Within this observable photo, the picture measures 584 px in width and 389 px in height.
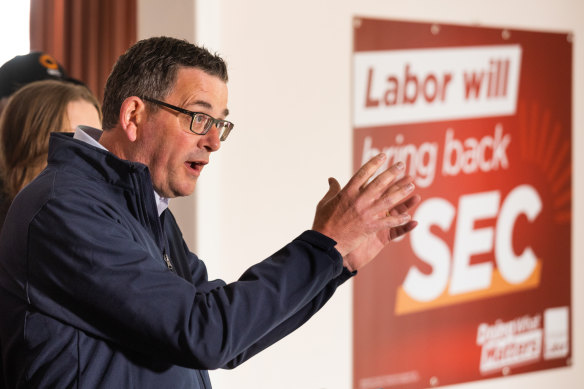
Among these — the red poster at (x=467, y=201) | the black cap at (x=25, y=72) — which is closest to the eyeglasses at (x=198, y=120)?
the black cap at (x=25, y=72)

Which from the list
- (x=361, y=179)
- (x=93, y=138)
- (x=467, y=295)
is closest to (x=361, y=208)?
(x=361, y=179)

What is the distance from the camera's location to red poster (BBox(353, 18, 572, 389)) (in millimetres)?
2672

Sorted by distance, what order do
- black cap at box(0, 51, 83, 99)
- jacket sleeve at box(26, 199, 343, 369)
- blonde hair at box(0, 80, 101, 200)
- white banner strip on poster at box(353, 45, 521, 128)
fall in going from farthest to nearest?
white banner strip on poster at box(353, 45, 521, 128) < black cap at box(0, 51, 83, 99) < blonde hair at box(0, 80, 101, 200) < jacket sleeve at box(26, 199, 343, 369)

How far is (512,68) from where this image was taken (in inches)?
117

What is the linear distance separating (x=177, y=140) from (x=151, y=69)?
124 mm

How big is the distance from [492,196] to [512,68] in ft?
1.66

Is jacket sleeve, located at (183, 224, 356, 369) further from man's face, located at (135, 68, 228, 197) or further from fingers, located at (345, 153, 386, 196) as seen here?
man's face, located at (135, 68, 228, 197)

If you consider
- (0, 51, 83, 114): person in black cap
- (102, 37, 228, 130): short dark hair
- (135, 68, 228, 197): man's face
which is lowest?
(135, 68, 228, 197): man's face

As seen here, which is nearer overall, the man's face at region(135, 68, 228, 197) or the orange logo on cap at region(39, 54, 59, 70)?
the man's face at region(135, 68, 228, 197)

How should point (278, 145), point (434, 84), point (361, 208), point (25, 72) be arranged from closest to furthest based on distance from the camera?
point (361, 208)
point (25, 72)
point (278, 145)
point (434, 84)

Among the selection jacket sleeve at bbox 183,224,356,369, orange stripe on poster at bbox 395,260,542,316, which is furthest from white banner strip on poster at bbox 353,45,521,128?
jacket sleeve at bbox 183,224,356,369

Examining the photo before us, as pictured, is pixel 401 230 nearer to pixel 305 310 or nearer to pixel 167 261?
pixel 305 310

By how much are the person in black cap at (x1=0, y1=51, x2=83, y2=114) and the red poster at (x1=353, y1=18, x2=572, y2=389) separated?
39.1 inches

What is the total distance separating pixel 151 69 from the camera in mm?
1240
